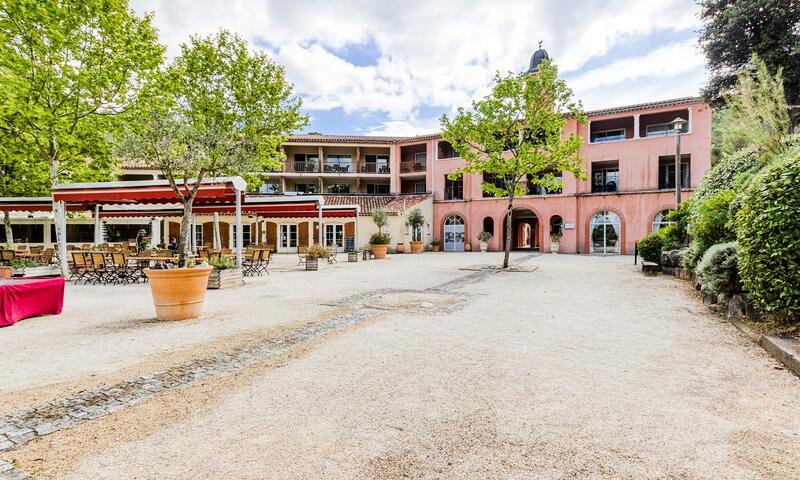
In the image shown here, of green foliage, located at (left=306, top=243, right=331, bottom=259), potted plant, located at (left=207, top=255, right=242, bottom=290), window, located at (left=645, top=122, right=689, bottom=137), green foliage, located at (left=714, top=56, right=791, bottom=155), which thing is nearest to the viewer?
green foliage, located at (left=714, top=56, right=791, bottom=155)

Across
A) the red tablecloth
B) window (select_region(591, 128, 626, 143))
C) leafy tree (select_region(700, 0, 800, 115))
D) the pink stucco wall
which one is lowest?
the red tablecloth

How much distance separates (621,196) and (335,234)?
1842 centimetres

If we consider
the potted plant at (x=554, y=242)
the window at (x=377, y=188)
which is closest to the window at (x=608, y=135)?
the potted plant at (x=554, y=242)

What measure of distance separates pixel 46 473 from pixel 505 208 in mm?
27183

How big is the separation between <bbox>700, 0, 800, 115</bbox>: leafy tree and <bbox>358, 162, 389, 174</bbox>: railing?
2097 cm

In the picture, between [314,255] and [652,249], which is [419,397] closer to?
[314,255]

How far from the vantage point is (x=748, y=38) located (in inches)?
656

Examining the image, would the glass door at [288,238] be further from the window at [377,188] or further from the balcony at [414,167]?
the balcony at [414,167]

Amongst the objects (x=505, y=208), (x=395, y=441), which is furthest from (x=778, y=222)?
(x=505, y=208)

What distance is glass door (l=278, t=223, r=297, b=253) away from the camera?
28.0m

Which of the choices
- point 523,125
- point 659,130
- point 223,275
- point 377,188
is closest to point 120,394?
point 223,275

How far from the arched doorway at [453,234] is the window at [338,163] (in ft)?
30.9

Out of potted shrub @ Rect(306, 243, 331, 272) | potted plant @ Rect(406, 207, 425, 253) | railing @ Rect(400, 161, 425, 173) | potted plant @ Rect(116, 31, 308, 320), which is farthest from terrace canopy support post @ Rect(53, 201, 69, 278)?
railing @ Rect(400, 161, 425, 173)

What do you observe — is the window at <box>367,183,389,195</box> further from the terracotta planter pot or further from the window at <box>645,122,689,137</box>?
the window at <box>645,122,689,137</box>
